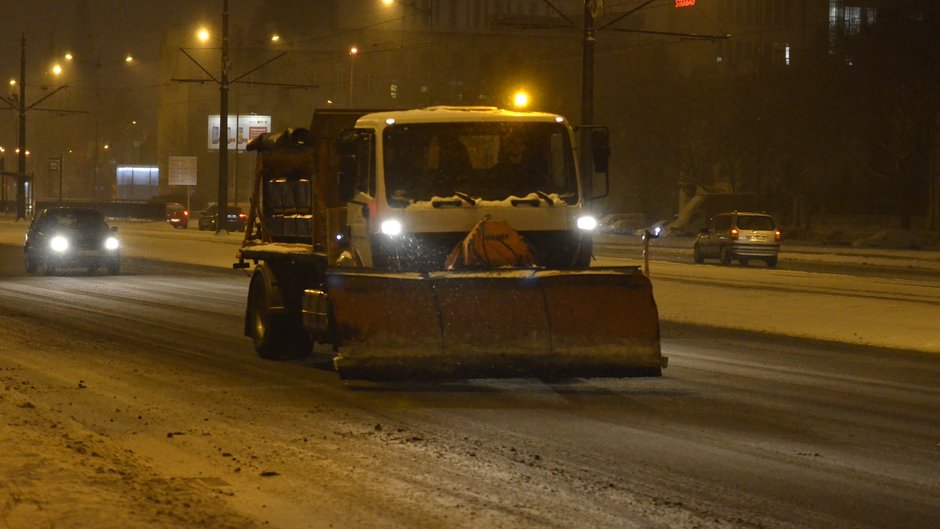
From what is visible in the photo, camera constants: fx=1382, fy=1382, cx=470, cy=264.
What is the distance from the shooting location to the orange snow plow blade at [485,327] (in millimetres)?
12891

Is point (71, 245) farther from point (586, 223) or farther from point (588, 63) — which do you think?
point (586, 223)

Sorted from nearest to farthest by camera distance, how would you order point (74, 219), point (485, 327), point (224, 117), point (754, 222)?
point (485, 327), point (74, 219), point (754, 222), point (224, 117)

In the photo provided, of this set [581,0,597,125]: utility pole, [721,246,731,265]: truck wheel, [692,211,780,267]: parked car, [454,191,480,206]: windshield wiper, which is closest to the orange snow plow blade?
[454,191,480,206]: windshield wiper

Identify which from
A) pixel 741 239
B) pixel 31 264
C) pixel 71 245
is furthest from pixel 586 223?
pixel 741 239

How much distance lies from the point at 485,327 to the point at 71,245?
80.5 feet

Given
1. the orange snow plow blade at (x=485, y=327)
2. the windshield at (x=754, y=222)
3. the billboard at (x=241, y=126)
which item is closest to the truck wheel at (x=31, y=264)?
the windshield at (x=754, y=222)

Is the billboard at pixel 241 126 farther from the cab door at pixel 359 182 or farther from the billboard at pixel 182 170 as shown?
the cab door at pixel 359 182

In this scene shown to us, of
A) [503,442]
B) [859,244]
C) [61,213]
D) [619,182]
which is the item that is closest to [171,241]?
[61,213]

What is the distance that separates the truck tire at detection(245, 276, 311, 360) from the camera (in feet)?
52.9

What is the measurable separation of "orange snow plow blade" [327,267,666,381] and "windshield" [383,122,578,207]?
1267 mm

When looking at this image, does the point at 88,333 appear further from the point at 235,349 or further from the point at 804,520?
the point at 804,520

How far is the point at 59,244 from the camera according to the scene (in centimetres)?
3525

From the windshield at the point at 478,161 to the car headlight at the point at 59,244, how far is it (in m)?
23.0

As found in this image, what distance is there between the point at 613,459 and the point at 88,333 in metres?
11.3
